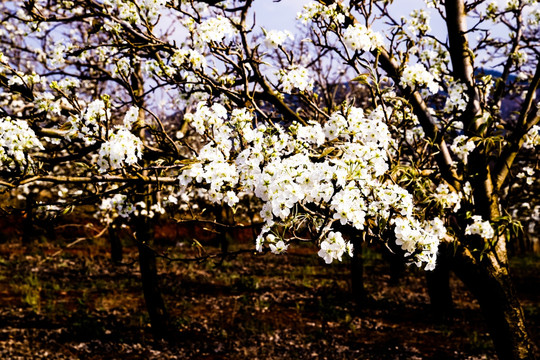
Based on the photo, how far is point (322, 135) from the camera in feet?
10.6

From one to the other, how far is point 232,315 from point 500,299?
657 centimetres

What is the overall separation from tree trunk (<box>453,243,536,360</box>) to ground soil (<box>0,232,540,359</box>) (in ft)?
8.38

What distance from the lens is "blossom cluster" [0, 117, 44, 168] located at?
2.97m

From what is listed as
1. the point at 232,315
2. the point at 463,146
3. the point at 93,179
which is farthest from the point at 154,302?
the point at 463,146

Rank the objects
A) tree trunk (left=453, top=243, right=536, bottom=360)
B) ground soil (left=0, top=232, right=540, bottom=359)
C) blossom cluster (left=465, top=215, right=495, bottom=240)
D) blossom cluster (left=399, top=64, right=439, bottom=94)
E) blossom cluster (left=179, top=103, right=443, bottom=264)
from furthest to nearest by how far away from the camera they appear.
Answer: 1. ground soil (left=0, top=232, right=540, bottom=359)
2. tree trunk (left=453, top=243, right=536, bottom=360)
3. blossom cluster (left=465, top=215, right=495, bottom=240)
4. blossom cluster (left=399, top=64, right=439, bottom=94)
5. blossom cluster (left=179, top=103, right=443, bottom=264)

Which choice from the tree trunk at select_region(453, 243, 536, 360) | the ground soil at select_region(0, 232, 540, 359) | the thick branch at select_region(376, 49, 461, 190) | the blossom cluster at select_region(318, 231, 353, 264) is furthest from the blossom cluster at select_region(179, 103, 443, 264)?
the ground soil at select_region(0, 232, 540, 359)

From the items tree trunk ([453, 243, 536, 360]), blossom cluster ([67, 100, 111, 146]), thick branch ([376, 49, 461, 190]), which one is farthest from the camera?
thick branch ([376, 49, 461, 190])

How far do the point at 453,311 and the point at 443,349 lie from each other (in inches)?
108

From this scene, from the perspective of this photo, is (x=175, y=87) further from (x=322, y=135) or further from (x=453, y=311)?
(x=453, y=311)

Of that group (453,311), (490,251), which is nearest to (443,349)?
(453,311)

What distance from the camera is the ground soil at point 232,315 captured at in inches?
296

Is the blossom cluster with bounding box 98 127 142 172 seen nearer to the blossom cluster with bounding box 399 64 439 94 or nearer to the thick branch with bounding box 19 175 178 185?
the thick branch with bounding box 19 175 178 185

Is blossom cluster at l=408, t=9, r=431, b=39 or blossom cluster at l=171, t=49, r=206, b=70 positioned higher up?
blossom cluster at l=408, t=9, r=431, b=39

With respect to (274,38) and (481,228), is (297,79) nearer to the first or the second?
(274,38)
